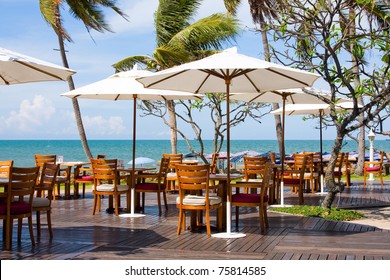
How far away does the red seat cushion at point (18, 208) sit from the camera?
290 inches

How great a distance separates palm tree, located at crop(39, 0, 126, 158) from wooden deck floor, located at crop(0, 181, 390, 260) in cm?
1062

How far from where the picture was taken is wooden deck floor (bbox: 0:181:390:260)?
6.88 m

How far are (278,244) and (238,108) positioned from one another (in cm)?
1228

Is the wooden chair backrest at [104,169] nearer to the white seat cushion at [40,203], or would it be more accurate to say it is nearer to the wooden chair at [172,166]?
the wooden chair at [172,166]

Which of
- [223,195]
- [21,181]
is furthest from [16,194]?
[223,195]

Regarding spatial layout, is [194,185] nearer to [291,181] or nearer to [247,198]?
[247,198]

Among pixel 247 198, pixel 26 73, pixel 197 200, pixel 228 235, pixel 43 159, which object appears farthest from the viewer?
pixel 43 159

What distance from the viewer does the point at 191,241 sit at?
25.6 ft

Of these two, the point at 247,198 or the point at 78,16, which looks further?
the point at 78,16

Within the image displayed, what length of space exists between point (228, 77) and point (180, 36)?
498 inches

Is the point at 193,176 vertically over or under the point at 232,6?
under

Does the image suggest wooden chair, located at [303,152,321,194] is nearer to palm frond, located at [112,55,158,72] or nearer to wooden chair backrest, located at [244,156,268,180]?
wooden chair backrest, located at [244,156,268,180]

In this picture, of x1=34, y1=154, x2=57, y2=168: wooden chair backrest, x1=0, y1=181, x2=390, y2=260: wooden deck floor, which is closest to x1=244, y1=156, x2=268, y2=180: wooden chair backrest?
x1=0, y1=181, x2=390, y2=260: wooden deck floor
